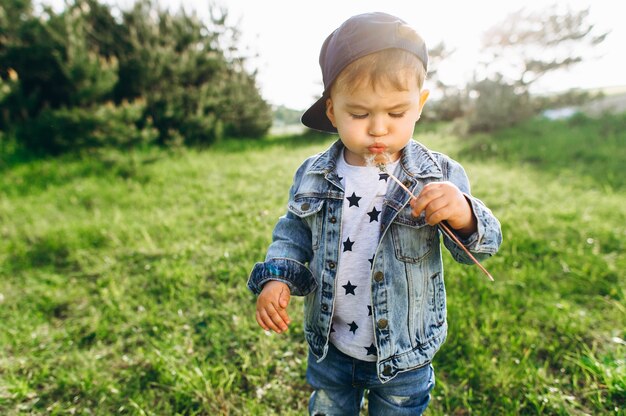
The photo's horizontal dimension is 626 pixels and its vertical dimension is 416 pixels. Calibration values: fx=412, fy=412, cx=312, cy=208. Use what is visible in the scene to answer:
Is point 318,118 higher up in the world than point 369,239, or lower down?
higher up

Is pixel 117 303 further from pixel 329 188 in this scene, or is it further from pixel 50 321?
pixel 329 188

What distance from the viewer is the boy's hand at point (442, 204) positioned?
1.25 meters

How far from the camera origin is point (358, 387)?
5.53 ft

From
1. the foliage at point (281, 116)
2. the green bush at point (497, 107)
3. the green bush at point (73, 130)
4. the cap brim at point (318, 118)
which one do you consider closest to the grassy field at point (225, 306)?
the cap brim at point (318, 118)

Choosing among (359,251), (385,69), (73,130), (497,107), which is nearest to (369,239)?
(359,251)

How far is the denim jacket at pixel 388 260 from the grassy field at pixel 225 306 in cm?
82

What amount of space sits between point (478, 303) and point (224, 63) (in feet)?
33.1

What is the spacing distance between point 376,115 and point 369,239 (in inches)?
18.2

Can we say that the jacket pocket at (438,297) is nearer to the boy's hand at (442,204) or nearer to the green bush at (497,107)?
the boy's hand at (442,204)

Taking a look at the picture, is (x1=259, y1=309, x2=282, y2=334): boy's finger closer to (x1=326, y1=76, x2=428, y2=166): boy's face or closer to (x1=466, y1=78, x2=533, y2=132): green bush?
(x1=326, y1=76, x2=428, y2=166): boy's face

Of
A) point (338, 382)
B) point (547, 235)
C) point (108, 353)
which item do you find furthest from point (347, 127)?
point (547, 235)

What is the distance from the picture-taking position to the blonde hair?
133 centimetres

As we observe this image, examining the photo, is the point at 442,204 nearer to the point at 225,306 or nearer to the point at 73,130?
the point at 225,306

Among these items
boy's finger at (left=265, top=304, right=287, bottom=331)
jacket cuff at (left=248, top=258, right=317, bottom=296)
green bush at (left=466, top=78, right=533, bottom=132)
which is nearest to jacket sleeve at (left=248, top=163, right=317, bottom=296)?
jacket cuff at (left=248, top=258, right=317, bottom=296)
